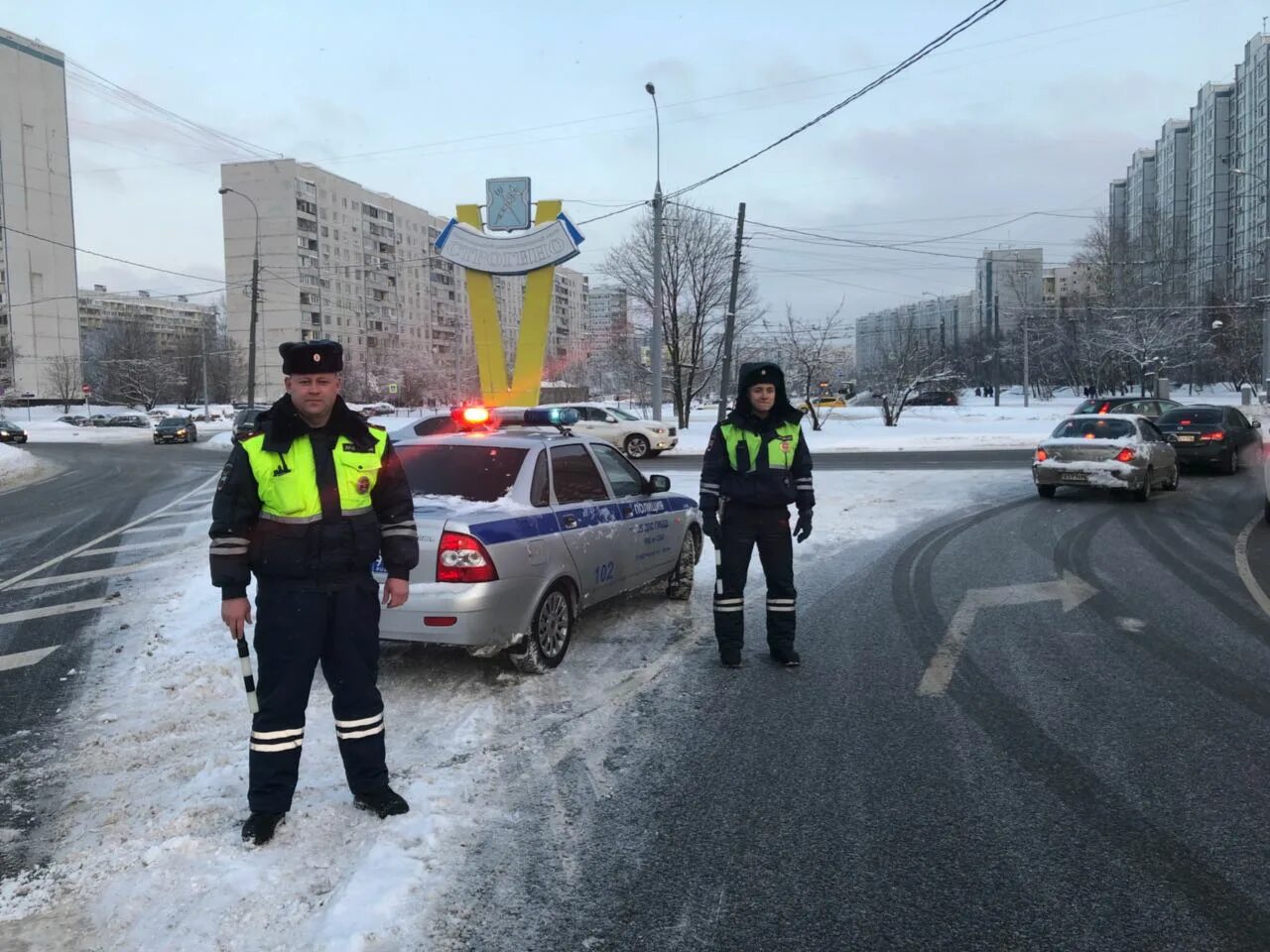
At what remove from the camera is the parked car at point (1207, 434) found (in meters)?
18.5

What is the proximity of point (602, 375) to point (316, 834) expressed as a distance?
76.7m

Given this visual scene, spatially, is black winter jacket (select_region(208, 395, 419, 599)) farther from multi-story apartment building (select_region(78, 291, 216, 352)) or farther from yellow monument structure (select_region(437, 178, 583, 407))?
multi-story apartment building (select_region(78, 291, 216, 352))

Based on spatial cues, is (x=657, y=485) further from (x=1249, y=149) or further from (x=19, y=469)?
(x=1249, y=149)

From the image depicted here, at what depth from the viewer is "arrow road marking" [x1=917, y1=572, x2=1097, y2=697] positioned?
5.55m

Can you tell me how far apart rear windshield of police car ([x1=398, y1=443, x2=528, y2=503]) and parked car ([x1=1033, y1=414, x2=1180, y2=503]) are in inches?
445

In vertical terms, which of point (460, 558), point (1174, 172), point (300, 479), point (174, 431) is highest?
point (1174, 172)

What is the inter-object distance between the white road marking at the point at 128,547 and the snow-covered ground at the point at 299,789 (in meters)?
4.04

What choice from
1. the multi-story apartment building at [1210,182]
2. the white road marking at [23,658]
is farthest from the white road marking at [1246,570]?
the multi-story apartment building at [1210,182]

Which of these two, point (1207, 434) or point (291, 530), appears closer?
point (291, 530)

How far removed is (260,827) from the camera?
11.2 ft

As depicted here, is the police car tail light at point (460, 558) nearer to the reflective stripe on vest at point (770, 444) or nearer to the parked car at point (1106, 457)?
the reflective stripe on vest at point (770, 444)

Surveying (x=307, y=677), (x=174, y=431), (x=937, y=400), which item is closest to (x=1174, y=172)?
(x=937, y=400)

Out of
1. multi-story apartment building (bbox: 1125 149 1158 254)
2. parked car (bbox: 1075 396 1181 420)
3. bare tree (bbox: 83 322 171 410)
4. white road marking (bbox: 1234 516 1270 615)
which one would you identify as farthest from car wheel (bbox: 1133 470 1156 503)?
multi-story apartment building (bbox: 1125 149 1158 254)

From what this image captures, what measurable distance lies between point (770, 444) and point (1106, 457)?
10596mm
